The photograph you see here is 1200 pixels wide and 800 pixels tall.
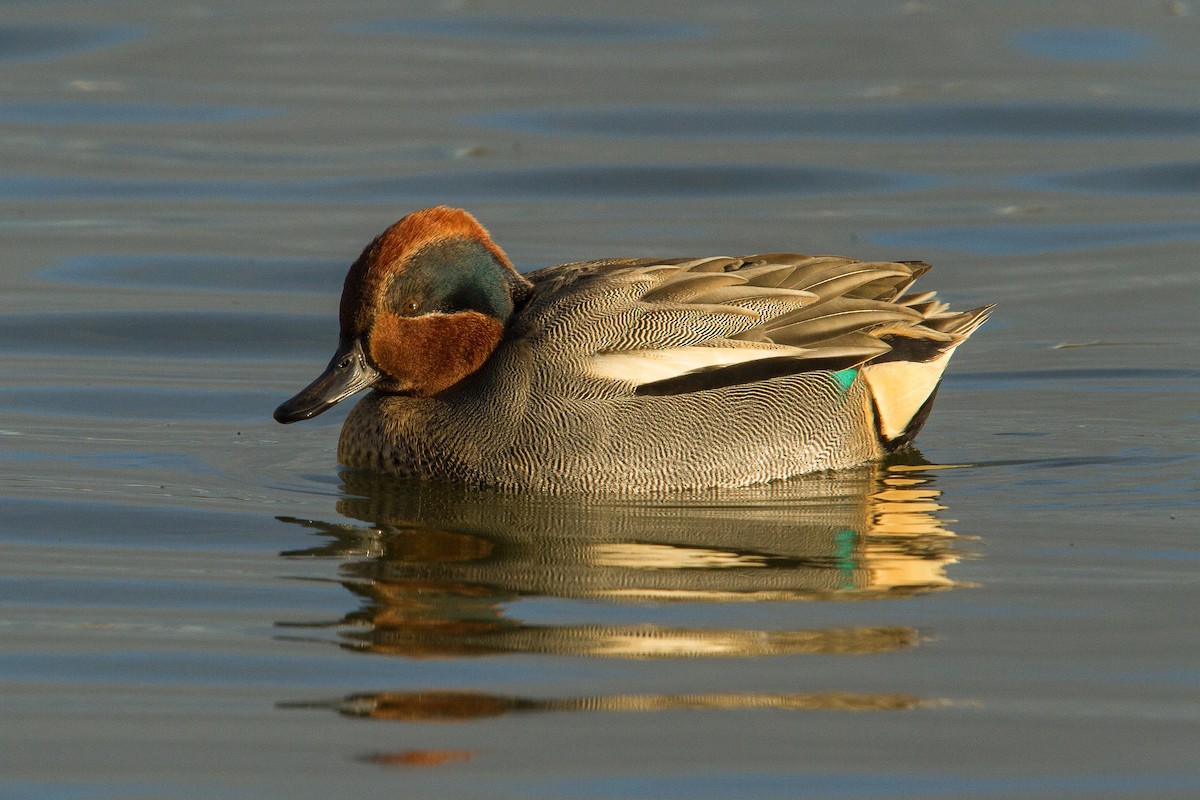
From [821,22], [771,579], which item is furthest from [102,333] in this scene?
[821,22]

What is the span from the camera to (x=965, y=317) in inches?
357

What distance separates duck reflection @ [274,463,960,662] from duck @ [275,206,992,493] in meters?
0.13

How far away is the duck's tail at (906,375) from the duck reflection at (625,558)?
0.79 ft

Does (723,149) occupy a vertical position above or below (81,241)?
→ above

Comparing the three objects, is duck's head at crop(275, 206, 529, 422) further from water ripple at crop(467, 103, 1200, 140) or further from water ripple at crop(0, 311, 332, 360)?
water ripple at crop(467, 103, 1200, 140)

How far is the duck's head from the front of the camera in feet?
26.3

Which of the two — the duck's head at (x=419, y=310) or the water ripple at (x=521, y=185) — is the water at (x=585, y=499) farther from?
the duck's head at (x=419, y=310)

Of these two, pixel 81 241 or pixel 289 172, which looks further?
pixel 289 172

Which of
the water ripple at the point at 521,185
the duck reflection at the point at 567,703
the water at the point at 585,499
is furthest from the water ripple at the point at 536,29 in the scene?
the duck reflection at the point at 567,703

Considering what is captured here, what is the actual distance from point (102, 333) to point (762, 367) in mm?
4724

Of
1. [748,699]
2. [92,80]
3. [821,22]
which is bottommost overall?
[748,699]

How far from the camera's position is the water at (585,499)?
528 centimetres

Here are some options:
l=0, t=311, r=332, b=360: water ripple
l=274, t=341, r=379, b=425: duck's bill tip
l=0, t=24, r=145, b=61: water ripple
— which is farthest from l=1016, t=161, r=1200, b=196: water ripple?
l=0, t=24, r=145, b=61: water ripple

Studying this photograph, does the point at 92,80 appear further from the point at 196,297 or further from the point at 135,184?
the point at 196,297
